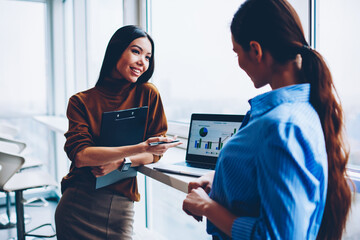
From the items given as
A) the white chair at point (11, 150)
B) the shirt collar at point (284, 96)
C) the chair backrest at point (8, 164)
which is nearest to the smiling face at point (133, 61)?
the shirt collar at point (284, 96)

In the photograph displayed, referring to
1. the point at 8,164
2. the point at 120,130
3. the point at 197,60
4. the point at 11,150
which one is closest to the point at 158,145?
the point at 120,130

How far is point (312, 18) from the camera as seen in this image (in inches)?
44.7

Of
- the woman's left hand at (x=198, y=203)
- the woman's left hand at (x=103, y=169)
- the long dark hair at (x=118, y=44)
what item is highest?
the long dark hair at (x=118, y=44)

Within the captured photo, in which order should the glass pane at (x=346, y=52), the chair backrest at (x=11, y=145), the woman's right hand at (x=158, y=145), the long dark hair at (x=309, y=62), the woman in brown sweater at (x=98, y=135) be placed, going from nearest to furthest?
the long dark hair at (x=309, y=62) < the glass pane at (x=346, y=52) < the woman's right hand at (x=158, y=145) < the woman in brown sweater at (x=98, y=135) < the chair backrest at (x=11, y=145)

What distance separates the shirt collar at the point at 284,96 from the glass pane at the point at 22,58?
156 inches

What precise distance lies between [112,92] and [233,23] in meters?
0.81

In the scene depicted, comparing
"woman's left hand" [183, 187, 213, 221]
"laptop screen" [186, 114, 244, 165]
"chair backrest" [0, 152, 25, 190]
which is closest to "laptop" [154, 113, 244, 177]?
"laptop screen" [186, 114, 244, 165]

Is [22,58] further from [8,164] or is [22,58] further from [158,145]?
[158,145]

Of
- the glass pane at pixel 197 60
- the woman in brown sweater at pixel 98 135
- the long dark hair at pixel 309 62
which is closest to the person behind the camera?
the long dark hair at pixel 309 62

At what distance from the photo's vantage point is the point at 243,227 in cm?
62

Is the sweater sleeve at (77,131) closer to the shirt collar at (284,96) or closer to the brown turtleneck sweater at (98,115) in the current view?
the brown turtleneck sweater at (98,115)

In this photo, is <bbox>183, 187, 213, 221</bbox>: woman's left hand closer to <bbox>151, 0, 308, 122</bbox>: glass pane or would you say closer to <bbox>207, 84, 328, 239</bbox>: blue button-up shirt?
<bbox>207, 84, 328, 239</bbox>: blue button-up shirt

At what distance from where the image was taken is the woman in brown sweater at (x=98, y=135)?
4.39 feet

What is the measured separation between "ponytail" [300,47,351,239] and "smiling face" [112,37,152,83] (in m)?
0.86
